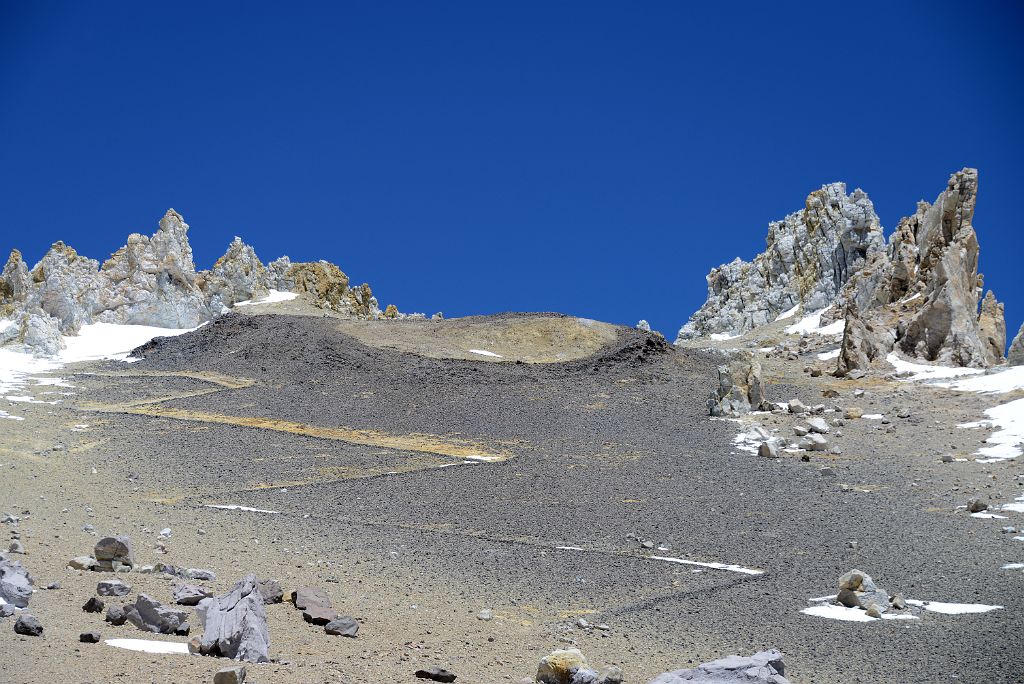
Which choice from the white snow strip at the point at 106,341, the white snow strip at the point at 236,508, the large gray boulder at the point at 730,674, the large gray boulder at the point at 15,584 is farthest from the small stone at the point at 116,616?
the white snow strip at the point at 106,341

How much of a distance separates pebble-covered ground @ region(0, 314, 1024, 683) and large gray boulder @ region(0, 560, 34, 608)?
32 centimetres

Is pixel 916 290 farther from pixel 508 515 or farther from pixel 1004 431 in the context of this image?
pixel 508 515

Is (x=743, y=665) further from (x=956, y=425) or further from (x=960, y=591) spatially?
(x=956, y=425)

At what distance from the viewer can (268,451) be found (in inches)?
1019

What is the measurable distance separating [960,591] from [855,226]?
67.7 metres

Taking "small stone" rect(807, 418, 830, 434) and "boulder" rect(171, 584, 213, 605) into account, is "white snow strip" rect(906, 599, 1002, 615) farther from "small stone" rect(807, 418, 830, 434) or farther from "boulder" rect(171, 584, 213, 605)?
"small stone" rect(807, 418, 830, 434)

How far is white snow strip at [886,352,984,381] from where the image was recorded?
118ft

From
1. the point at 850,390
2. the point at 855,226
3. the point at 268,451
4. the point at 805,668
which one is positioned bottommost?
the point at 805,668

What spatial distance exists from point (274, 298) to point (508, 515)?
50.1 metres

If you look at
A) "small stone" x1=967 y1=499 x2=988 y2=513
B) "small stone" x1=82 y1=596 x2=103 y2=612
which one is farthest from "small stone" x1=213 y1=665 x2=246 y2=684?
"small stone" x1=967 y1=499 x2=988 y2=513

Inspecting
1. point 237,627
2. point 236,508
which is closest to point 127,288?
point 236,508

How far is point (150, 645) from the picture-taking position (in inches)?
400

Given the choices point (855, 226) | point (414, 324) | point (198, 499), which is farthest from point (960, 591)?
point (855, 226)

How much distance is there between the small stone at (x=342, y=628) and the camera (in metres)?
11.3
